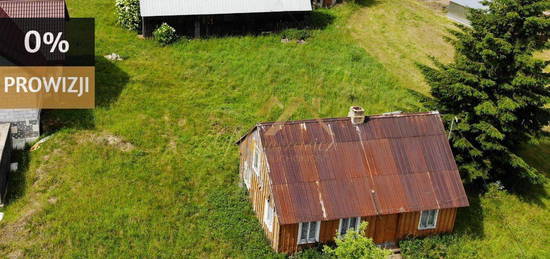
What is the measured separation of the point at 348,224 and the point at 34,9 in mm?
21387

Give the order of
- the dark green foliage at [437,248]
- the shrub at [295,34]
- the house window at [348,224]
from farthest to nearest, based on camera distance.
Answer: the shrub at [295,34]
the dark green foliage at [437,248]
the house window at [348,224]

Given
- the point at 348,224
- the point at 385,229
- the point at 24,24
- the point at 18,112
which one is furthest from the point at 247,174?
the point at 24,24

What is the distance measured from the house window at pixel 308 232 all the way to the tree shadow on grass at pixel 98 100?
14.1 m

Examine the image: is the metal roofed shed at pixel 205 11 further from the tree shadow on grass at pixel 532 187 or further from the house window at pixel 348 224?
the house window at pixel 348 224

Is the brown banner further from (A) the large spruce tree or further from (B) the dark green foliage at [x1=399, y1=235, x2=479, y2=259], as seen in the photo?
(A) the large spruce tree

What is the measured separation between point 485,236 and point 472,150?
13.3 feet

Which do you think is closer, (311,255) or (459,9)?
(311,255)

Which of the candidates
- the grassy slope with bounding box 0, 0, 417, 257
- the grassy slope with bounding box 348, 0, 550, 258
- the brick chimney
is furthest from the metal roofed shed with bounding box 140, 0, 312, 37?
the brick chimney

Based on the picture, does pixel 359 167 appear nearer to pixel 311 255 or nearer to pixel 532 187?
pixel 311 255

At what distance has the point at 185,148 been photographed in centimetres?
2986

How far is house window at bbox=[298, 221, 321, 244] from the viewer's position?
886 inches

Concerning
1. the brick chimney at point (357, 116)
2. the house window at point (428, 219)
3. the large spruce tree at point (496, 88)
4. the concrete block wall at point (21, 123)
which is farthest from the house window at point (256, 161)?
the concrete block wall at point (21, 123)

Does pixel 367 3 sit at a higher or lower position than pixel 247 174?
higher

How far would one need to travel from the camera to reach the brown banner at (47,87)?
1125 inches
